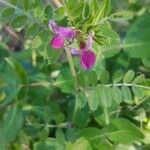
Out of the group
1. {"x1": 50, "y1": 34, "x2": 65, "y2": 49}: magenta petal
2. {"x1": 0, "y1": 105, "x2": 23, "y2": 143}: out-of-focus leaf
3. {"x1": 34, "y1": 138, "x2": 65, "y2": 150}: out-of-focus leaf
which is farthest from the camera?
{"x1": 0, "y1": 105, "x2": 23, "y2": 143}: out-of-focus leaf

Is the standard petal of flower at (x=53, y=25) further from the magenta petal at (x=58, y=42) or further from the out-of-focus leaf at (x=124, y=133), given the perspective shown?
the out-of-focus leaf at (x=124, y=133)

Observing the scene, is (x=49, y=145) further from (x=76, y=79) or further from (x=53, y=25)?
(x=53, y=25)

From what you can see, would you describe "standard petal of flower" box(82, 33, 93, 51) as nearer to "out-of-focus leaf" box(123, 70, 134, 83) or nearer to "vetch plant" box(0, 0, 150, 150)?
"vetch plant" box(0, 0, 150, 150)

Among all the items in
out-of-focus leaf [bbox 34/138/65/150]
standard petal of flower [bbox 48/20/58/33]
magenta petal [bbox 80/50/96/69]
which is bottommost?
out-of-focus leaf [bbox 34/138/65/150]

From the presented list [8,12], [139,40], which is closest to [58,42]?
[8,12]

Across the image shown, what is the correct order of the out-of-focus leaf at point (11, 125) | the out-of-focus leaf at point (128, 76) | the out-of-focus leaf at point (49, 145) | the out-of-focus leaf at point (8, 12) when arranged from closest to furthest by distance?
the out-of-focus leaf at point (8, 12), the out-of-focus leaf at point (128, 76), the out-of-focus leaf at point (49, 145), the out-of-focus leaf at point (11, 125)

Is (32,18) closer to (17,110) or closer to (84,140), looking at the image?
(84,140)

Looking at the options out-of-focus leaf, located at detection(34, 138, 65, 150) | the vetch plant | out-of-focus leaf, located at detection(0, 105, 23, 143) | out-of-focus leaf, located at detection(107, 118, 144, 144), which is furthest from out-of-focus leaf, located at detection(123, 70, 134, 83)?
out-of-focus leaf, located at detection(0, 105, 23, 143)

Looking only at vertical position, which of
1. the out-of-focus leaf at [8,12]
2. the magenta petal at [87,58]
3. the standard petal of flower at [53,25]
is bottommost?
the magenta petal at [87,58]

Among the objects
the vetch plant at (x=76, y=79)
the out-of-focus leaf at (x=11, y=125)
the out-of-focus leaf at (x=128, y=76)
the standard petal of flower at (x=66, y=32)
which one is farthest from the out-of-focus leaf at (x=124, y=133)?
the standard petal of flower at (x=66, y=32)

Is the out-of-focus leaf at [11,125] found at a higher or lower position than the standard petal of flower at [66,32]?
lower
